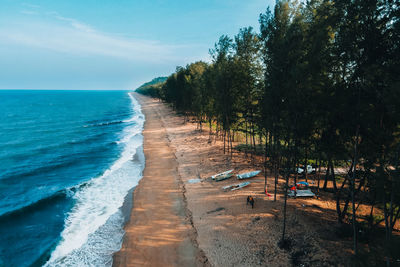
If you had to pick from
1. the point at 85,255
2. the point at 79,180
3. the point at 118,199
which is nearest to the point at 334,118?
the point at 85,255

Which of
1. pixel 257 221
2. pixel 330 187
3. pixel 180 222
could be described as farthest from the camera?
pixel 330 187

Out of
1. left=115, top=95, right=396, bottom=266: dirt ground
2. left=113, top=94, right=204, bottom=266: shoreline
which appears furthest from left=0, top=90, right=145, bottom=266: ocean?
left=115, top=95, right=396, bottom=266: dirt ground

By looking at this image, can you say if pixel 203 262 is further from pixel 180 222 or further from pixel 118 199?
pixel 118 199

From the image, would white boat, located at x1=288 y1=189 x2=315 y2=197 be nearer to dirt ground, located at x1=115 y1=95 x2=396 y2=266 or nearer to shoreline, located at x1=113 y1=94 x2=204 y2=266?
dirt ground, located at x1=115 y1=95 x2=396 y2=266

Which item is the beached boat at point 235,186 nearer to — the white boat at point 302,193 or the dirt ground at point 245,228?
the dirt ground at point 245,228

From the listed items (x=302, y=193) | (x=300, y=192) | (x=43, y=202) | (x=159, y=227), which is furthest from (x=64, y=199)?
(x=302, y=193)

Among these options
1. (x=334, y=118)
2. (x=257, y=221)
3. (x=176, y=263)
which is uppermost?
(x=334, y=118)

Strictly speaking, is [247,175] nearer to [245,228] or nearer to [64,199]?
[245,228]
